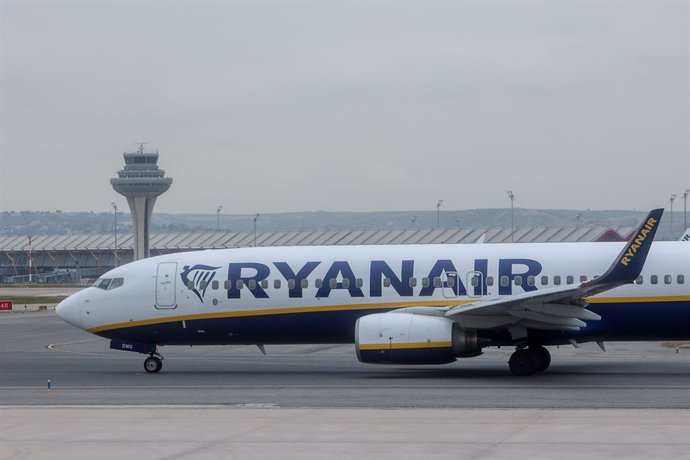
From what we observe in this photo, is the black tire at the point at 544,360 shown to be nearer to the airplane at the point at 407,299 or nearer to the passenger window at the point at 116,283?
the airplane at the point at 407,299

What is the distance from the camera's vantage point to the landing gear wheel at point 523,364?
28.3m

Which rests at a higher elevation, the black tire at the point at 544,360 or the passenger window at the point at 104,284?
the passenger window at the point at 104,284

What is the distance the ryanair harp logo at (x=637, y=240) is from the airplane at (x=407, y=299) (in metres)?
0.02

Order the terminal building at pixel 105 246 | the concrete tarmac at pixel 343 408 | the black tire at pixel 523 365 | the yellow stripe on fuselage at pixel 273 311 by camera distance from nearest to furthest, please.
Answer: the concrete tarmac at pixel 343 408, the black tire at pixel 523 365, the yellow stripe on fuselage at pixel 273 311, the terminal building at pixel 105 246

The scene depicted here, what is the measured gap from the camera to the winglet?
26.2 meters

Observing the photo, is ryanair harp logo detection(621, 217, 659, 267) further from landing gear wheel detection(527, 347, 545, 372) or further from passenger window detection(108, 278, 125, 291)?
passenger window detection(108, 278, 125, 291)

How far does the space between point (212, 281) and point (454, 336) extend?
22.4ft

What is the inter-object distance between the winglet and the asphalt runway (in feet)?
7.81

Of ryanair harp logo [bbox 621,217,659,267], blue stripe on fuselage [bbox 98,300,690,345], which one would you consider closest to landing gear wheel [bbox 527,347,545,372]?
blue stripe on fuselage [bbox 98,300,690,345]

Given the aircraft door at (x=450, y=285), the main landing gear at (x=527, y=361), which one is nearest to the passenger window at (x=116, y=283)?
the aircraft door at (x=450, y=285)

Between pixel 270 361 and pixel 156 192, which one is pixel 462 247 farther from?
pixel 156 192

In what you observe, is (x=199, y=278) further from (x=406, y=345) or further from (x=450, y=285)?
(x=450, y=285)

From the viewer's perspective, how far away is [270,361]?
34531 millimetres
